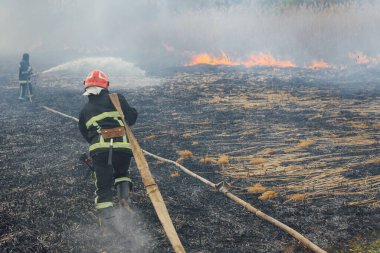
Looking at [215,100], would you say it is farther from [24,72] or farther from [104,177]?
[104,177]

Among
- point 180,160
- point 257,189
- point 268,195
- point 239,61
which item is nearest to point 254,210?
point 268,195

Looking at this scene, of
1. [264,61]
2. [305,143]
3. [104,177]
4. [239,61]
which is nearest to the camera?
[104,177]

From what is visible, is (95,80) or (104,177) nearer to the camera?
(104,177)

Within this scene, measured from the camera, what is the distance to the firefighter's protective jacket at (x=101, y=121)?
4.97 meters

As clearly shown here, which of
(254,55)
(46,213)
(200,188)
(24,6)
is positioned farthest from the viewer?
(24,6)

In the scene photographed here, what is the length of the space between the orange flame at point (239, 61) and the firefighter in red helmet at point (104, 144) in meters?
19.7

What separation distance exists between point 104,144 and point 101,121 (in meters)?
0.32

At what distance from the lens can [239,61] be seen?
85.7 ft

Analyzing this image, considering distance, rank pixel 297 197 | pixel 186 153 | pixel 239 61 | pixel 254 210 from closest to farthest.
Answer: pixel 254 210, pixel 297 197, pixel 186 153, pixel 239 61

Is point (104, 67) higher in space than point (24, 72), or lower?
higher

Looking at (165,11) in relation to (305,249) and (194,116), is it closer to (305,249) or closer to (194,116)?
(194,116)

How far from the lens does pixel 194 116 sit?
11359mm

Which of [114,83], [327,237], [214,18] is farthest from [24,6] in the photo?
[327,237]

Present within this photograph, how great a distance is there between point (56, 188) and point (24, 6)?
50947mm
